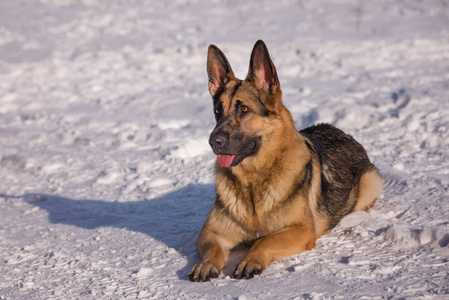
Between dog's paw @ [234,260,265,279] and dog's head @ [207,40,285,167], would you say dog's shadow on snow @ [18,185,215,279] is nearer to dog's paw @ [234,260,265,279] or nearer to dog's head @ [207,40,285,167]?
dog's paw @ [234,260,265,279]

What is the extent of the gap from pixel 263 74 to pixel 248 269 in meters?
1.72

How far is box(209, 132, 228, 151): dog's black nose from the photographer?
4.08m

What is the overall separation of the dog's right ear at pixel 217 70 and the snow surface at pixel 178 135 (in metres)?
1.47

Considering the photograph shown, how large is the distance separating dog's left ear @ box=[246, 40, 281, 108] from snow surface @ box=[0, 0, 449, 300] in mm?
1447

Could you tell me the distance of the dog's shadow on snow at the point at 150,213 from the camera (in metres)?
5.06

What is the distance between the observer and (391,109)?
8.20 metres

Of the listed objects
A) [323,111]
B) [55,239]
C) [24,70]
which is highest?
[24,70]

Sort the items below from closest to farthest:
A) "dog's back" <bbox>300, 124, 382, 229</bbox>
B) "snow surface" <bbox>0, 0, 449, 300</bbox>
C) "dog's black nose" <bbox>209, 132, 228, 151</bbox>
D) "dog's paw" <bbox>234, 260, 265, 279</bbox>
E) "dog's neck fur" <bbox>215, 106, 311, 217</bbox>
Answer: "dog's paw" <bbox>234, 260, 265, 279</bbox>, "snow surface" <bbox>0, 0, 449, 300</bbox>, "dog's black nose" <bbox>209, 132, 228, 151</bbox>, "dog's neck fur" <bbox>215, 106, 311, 217</bbox>, "dog's back" <bbox>300, 124, 382, 229</bbox>

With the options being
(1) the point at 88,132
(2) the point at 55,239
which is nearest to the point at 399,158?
(2) the point at 55,239

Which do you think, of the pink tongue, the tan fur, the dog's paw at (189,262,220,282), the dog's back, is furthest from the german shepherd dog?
the tan fur

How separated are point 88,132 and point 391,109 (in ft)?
17.0

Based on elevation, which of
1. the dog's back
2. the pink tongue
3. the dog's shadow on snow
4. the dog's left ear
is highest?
the dog's left ear

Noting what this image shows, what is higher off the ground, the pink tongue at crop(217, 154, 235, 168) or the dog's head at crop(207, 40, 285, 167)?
the dog's head at crop(207, 40, 285, 167)

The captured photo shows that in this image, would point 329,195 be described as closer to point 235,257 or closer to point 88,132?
point 235,257
